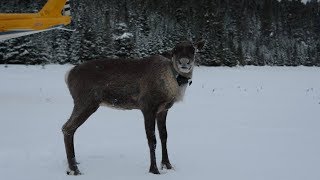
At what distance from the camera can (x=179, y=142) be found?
7238 mm

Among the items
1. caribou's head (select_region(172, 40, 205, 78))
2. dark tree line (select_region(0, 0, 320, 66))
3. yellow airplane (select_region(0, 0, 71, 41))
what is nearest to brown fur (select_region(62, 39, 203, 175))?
caribou's head (select_region(172, 40, 205, 78))

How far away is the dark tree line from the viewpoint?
40166 millimetres

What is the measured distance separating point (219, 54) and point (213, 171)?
4180 cm

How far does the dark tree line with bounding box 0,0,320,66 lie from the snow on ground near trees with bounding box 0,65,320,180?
1867 millimetres

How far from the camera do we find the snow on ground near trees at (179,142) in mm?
5445

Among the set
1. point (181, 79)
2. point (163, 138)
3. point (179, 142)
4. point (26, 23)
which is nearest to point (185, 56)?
point (181, 79)

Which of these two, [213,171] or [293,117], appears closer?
[213,171]

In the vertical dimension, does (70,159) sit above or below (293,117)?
above

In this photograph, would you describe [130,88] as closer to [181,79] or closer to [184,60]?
[181,79]

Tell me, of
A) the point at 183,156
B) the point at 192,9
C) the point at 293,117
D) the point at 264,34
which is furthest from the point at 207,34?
the point at 183,156

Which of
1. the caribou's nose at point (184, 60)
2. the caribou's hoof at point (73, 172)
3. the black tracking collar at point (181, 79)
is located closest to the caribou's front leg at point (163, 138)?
the black tracking collar at point (181, 79)

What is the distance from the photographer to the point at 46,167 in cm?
540

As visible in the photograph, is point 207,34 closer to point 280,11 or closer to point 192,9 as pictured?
point 192,9

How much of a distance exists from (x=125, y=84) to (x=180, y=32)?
6395 cm
